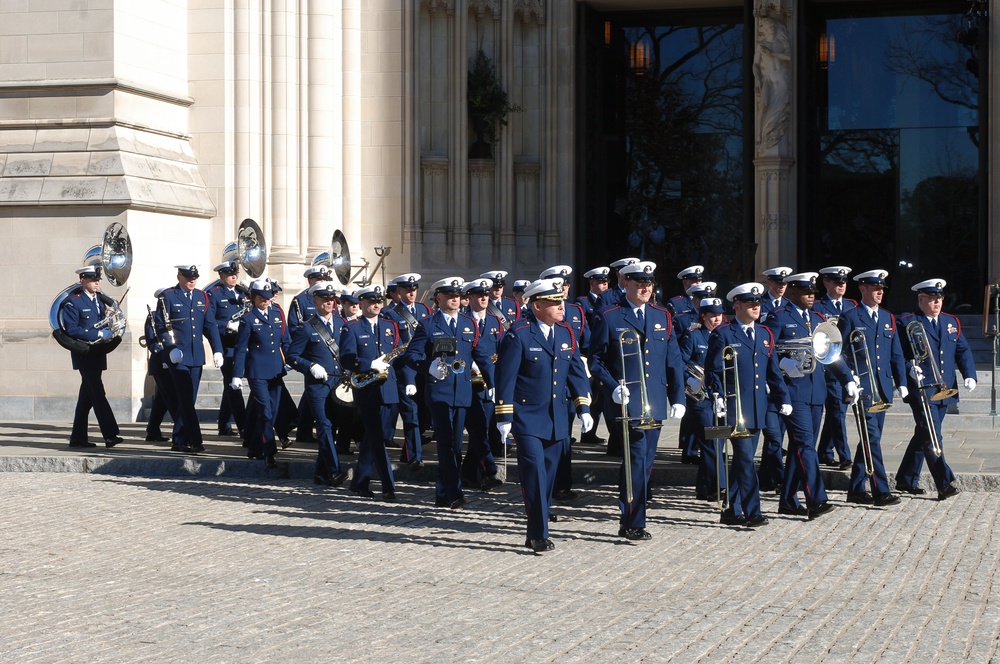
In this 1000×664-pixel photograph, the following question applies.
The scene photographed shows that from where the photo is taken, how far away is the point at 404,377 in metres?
12.8

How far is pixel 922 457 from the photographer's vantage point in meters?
11.7

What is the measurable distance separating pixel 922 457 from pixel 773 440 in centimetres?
146

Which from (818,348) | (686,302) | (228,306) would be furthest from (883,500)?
(228,306)

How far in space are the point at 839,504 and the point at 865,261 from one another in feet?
38.7

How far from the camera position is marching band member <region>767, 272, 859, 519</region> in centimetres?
1059

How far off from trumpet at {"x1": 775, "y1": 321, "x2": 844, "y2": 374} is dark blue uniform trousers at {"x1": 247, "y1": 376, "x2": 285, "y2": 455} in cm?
488

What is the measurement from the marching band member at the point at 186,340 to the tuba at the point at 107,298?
0.45m

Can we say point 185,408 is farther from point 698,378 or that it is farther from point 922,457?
point 922,457

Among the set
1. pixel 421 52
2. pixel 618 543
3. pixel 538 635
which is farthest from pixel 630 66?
pixel 538 635

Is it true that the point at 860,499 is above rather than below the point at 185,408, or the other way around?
below

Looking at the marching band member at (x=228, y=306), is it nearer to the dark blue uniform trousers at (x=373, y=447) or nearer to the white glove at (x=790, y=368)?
the dark blue uniform trousers at (x=373, y=447)

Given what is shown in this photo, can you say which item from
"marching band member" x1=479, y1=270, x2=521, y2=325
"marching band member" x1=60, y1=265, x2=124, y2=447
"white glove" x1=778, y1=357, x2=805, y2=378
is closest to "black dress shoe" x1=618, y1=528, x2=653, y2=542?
"white glove" x1=778, y1=357, x2=805, y2=378

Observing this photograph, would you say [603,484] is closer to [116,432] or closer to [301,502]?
[301,502]

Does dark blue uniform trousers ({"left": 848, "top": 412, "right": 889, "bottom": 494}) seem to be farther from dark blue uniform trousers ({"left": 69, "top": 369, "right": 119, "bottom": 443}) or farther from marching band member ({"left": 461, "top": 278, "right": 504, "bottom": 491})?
dark blue uniform trousers ({"left": 69, "top": 369, "right": 119, "bottom": 443})
